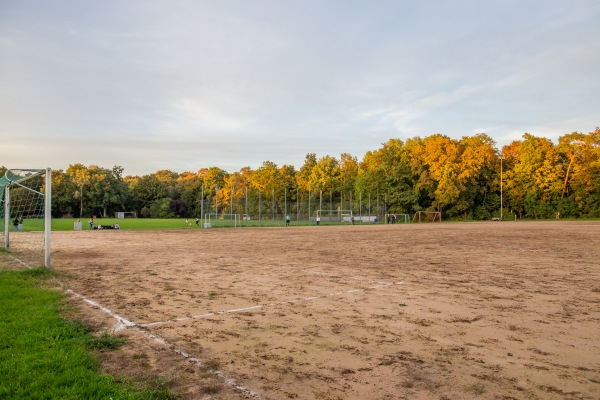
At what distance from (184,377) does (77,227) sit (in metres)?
34.3

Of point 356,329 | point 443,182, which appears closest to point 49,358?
point 356,329

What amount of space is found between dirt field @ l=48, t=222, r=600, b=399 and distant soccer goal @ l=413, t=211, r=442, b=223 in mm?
54450

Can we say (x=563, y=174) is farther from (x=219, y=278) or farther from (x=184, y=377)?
(x=184, y=377)

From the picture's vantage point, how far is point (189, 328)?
227 inches

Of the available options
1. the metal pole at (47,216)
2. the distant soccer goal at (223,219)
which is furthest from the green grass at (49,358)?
the distant soccer goal at (223,219)

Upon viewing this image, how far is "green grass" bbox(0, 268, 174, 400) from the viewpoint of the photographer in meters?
3.66

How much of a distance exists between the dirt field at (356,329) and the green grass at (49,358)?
1.11ft

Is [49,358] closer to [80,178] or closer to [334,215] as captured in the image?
[334,215]

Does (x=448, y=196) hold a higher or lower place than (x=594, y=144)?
lower

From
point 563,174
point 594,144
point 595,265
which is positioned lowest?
point 595,265

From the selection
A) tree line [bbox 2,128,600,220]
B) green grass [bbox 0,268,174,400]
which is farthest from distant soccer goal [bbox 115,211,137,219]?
green grass [bbox 0,268,174,400]

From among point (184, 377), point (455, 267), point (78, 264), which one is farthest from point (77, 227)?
point (184, 377)

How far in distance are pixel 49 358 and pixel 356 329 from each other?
3761 millimetres

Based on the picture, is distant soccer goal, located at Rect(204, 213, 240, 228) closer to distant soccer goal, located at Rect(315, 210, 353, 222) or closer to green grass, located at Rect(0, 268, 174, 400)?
distant soccer goal, located at Rect(315, 210, 353, 222)
